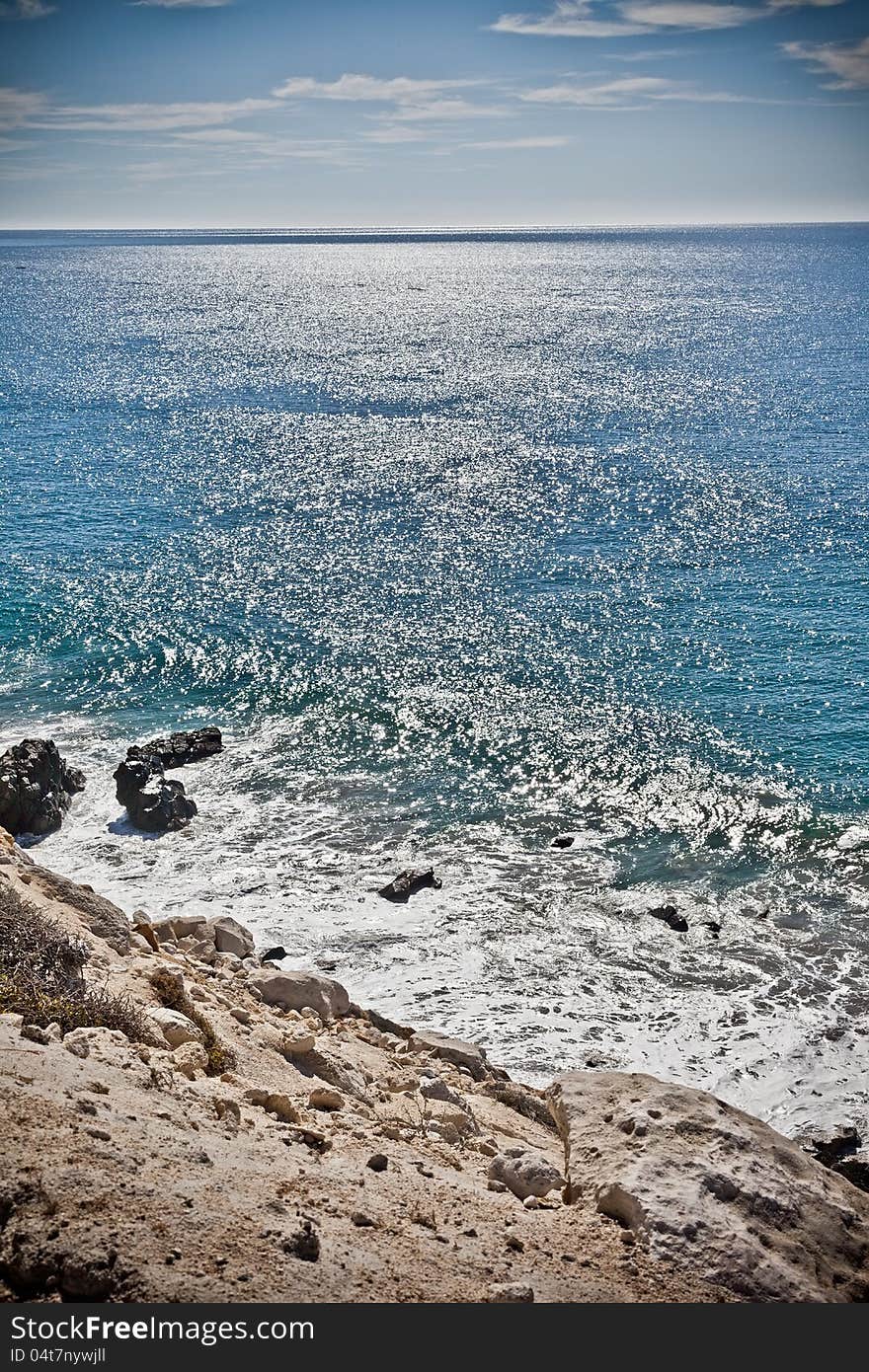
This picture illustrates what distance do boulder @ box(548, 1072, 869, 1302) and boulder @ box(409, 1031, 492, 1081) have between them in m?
3.99

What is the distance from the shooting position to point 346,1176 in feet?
48.6

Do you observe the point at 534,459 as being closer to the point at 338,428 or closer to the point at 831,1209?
the point at 338,428

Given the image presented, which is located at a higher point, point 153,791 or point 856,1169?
point 153,791

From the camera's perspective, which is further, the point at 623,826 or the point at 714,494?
the point at 714,494

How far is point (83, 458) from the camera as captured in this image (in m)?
87.9

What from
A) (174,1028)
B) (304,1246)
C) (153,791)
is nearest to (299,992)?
(174,1028)

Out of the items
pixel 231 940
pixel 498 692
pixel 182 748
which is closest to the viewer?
pixel 231 940

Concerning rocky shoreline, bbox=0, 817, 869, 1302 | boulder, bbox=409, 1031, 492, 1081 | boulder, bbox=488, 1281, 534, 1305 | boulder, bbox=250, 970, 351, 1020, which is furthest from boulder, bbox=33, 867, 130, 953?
boulder, bbox=488, 1281, 534, 1305

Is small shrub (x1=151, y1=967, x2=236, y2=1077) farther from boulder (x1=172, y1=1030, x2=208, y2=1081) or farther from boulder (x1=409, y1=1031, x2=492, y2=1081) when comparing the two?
boulder (x1=409, y1=1031, x2=492, y2=1081)

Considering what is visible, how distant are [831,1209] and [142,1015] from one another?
1130 cm

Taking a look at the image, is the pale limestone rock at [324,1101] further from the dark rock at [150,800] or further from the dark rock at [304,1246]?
the dark rock at [150,800]

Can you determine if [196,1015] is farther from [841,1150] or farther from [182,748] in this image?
[182,748]

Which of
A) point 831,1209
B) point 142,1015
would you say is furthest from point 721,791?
point 142,1015

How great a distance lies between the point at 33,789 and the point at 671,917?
69.3ft
